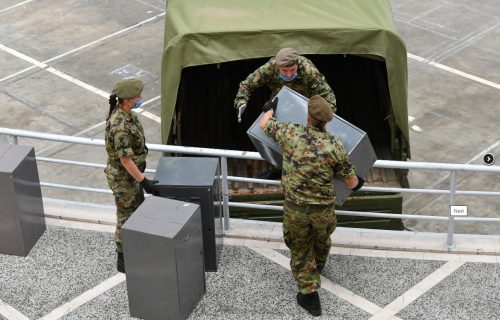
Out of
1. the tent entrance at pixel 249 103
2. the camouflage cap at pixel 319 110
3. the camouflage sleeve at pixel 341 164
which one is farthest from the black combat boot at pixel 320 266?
the tent entrance at pixel 249 103

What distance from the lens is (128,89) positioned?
7395mm

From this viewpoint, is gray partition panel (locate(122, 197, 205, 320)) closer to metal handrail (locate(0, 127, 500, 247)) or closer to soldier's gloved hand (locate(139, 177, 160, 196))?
soldier's gloved hand (locate(139, 177, 160, 196))

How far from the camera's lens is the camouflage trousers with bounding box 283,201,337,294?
7254mm

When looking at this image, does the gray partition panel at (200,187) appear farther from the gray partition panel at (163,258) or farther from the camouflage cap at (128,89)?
the camouflage cap at (128,89)

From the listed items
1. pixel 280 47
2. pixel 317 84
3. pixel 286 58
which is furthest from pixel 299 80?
pixel 280 47

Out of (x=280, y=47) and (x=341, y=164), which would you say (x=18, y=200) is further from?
(x=280, y=47)

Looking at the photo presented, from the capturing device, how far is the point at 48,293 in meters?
8.00

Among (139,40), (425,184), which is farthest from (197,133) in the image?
(139,40)

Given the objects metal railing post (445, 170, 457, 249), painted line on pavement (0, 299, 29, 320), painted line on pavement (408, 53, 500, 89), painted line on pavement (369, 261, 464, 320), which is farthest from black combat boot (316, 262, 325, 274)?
painted line on pavement (408, 53, 500, 89)

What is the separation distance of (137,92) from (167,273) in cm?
158

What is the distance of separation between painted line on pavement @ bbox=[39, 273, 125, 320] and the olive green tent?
2488mm

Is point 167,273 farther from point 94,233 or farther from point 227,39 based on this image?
point 227,39

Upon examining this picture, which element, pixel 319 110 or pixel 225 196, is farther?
pixel 225 196

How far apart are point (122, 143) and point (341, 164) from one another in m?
1.93
